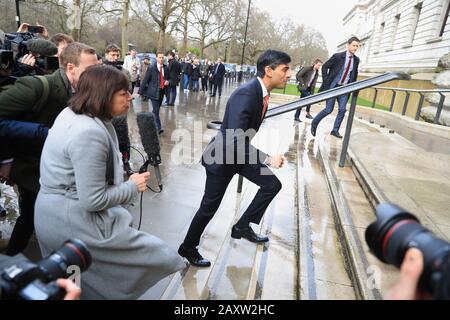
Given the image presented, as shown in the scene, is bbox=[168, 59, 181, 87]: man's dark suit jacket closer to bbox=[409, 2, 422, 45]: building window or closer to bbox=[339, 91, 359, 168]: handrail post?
bbox=[339, 91, 359, 168]: handrail post

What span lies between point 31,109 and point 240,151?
5.10 feet

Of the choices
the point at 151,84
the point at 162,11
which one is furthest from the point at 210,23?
the point at 151,84

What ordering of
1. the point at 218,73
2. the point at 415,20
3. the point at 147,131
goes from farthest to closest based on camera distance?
the point at 415,20, the point at 218,73, the point at 147,131

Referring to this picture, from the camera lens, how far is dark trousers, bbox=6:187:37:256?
2693mm

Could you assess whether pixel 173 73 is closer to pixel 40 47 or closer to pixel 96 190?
pixel 40 47

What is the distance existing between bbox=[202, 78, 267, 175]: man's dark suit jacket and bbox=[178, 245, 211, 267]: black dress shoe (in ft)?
2.35

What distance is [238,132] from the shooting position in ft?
8.81

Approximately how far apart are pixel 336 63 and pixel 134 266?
6.23 m

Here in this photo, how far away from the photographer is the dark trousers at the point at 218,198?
2.84 meters

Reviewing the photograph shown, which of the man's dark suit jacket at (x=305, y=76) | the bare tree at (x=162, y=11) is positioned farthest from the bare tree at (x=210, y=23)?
the man's dark suit jacket at (x=305, y=76)

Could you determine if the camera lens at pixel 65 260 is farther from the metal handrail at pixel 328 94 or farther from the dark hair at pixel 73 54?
the metal handrail at pixel 328 94

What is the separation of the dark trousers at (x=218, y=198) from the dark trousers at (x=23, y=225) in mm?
1234

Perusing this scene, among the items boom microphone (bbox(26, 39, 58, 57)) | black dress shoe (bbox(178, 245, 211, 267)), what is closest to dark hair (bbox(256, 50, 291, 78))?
Result: black dress shoe (bbox(178, 245, 211, 267))
